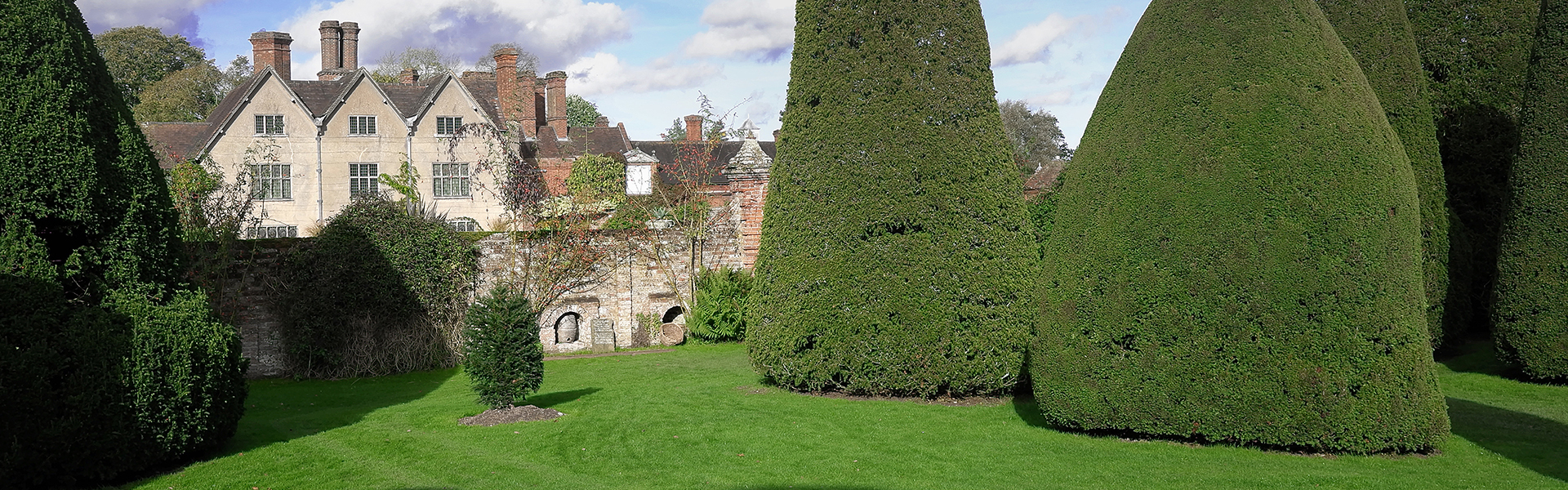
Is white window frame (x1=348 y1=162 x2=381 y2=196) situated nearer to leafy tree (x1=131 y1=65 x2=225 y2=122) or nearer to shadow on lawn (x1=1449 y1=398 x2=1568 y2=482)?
leafy tree (x1=131 y1=65 x2=225 y2=122)

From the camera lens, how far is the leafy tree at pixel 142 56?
4588 centimetres

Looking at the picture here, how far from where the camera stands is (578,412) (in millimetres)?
9352

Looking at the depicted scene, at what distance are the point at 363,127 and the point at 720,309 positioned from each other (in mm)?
23489

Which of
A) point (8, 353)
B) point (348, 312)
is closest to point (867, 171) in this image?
point (8, 353)

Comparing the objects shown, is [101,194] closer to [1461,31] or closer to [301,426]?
[301,426]

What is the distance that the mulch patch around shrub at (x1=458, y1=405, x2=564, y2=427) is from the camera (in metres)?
8.85

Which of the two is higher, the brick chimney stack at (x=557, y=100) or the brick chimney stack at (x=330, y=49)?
the brick chimney stack at (x=330, y=49)

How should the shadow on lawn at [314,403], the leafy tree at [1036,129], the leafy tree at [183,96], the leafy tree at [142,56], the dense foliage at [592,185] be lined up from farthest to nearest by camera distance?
the leafy tree at [1036,129]
the leafy tree at [142,56]
the leafy tree at [183,96]
the dense foliage at [592,185]
the shadow on lawn at [314,403]

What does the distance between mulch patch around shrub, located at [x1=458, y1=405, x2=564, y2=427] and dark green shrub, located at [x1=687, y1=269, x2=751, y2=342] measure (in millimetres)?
6595

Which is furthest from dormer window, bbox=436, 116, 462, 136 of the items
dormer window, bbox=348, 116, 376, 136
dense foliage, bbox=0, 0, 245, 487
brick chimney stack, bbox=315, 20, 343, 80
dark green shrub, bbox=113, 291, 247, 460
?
dark green shrub, bbox=113, 291, 247, 460

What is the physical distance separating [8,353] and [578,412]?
178 inches

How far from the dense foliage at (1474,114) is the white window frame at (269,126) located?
108 ft

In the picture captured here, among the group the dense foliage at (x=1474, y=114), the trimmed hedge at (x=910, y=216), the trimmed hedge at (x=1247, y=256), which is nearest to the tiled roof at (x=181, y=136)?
the trimmed hedge at (x=910, y=216)

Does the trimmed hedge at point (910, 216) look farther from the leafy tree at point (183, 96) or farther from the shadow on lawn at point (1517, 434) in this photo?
the leafy tree at point (183, 96)
